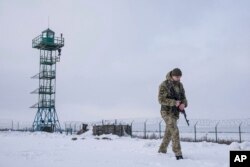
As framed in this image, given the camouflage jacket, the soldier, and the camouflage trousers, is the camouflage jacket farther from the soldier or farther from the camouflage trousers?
the camouflage trousers

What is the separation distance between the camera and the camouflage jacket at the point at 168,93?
891 cm

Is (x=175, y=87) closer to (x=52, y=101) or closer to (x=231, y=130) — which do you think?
(x=231, y=130)

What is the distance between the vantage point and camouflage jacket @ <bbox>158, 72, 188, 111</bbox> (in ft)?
29.2

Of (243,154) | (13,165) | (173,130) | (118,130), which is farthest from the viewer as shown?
(118,130)

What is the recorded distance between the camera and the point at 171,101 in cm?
877

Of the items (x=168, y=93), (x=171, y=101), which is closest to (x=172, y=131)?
(x=171, y=101)

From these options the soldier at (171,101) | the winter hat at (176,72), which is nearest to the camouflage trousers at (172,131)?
the soldier at (171,101)

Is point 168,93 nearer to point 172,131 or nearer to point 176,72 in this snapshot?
point 176,72

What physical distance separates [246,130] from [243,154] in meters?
19.7

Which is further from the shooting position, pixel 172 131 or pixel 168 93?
pixel 168 93

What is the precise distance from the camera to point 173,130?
8.66m

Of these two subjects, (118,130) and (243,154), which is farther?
(118,130)

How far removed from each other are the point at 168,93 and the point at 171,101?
25 cm

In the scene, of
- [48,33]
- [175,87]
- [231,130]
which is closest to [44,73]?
[48,33]
